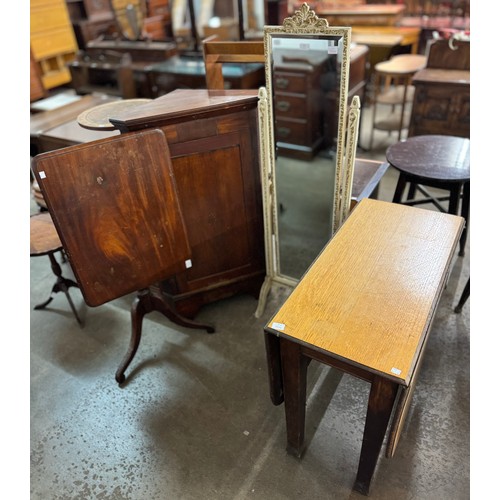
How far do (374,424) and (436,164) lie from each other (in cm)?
151

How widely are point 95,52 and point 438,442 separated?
4991 mm

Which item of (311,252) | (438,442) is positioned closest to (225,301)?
(311,252)

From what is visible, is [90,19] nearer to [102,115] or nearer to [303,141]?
[303,141]

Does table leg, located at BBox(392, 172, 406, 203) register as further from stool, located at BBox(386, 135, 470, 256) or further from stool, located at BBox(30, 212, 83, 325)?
stool, located at BBox(30, 212, 83, 325)

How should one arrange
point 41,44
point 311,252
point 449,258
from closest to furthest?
point 449,258 < point 311,252 < point 41,44

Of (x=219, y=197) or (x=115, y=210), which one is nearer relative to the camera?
(x=115, y=210)

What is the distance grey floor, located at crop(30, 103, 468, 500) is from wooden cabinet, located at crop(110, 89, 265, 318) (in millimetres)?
242

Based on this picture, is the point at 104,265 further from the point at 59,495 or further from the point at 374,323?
the point at 374,323

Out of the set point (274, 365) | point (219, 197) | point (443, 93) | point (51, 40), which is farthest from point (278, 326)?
point (51, 40)

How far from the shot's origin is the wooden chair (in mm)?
1902

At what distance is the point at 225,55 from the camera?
1988 millimetres

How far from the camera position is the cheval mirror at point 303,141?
5.39 feet

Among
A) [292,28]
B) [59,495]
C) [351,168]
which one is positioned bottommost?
[59,495]

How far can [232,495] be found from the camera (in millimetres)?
1549
